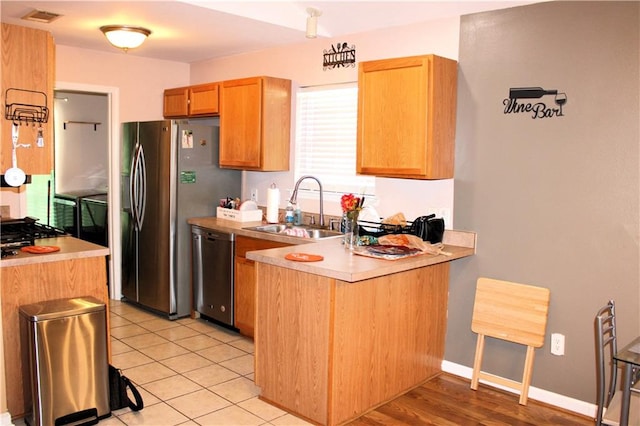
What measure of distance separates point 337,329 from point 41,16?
308cm

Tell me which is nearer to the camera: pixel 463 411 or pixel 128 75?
pixel 463 411

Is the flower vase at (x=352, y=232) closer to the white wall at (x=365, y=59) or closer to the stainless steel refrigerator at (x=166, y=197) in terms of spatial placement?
the white wall at (x=365, y=59)

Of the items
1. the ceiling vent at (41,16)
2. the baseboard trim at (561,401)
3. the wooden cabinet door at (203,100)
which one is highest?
the ceiling vent at (41,16)

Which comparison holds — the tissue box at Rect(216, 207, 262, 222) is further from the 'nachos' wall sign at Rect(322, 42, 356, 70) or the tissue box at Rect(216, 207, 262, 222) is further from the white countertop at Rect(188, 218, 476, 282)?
the 'nachos' wall sign at Rect(322, 42, 356, 70)

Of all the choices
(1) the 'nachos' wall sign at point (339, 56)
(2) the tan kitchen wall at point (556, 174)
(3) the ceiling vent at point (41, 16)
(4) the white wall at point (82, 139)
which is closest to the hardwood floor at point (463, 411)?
(2) the tan kitchen wall at point (556, 174)

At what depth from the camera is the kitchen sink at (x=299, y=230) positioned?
14.4ft

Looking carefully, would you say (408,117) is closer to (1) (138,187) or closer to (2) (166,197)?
(2) (166,197)

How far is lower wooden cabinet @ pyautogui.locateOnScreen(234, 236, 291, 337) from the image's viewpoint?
14.3 feet

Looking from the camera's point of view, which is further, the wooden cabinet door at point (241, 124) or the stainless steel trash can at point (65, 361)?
the wooden cabinet door at point (241, 124)

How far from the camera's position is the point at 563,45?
3268 millimetres

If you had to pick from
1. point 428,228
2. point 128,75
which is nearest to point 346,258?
point 428,228

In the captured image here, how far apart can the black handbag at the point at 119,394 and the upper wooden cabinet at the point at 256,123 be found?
2.14 m

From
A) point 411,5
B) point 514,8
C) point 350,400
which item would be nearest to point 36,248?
point 350,400

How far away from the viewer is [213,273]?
186 inches
